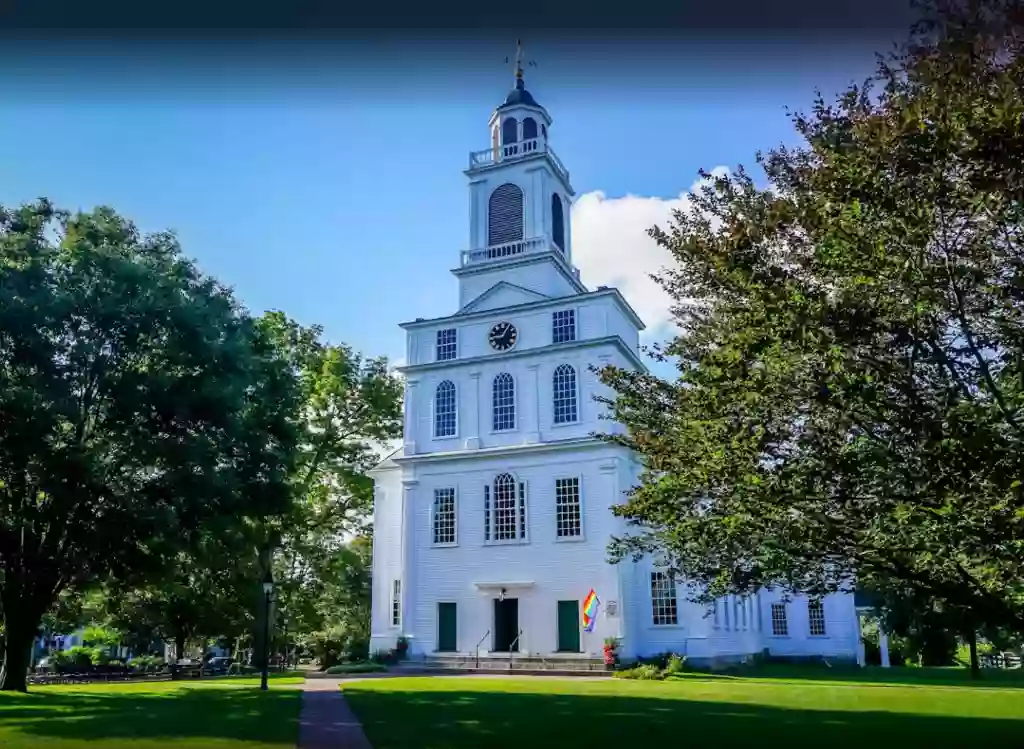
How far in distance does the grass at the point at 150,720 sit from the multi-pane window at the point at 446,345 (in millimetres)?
20024

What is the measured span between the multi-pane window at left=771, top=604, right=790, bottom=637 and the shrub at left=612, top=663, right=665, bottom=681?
14460mm

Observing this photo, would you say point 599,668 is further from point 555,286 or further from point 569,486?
point 555,286

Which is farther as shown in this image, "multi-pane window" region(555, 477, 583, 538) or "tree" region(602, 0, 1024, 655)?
"multi-pane window" region(555, 477, 583, 538)

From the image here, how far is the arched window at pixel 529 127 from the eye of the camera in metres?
42.2

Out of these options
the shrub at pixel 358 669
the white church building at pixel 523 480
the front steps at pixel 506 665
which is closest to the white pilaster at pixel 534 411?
the white church building at pixel 523 480

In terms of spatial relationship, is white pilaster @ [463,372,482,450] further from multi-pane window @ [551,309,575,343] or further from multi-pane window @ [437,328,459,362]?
multi-pane window @ [551,309,575,343]

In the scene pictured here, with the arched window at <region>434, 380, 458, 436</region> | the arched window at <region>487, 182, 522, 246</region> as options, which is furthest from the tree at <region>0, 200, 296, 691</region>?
the arched window at <region>487, 182, 522, 246</region>

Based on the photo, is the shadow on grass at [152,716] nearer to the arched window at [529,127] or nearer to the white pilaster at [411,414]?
the white pilaster at [411,414]

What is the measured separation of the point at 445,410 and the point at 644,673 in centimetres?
1508

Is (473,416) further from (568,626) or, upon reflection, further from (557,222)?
(557,222)

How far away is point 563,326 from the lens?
37188 millimetres

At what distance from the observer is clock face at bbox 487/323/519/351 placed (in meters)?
38.1

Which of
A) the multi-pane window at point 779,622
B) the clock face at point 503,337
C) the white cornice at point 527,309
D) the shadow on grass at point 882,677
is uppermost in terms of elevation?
the white cornice at point 527,309

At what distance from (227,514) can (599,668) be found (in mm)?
15975
